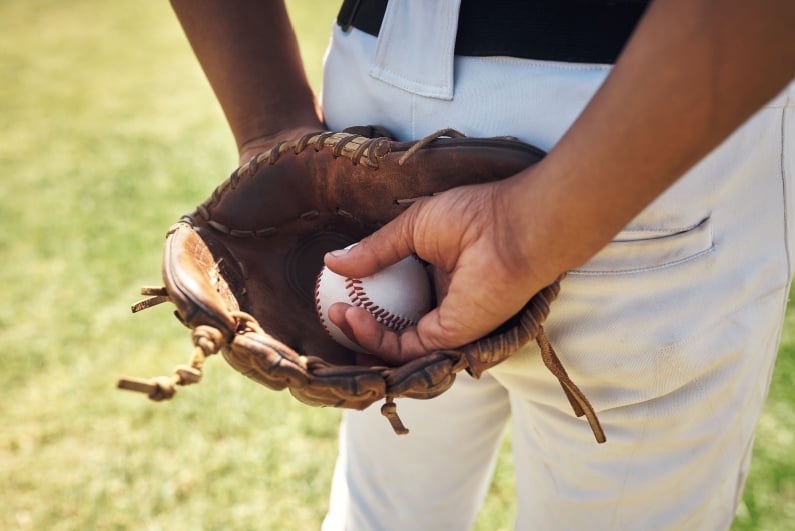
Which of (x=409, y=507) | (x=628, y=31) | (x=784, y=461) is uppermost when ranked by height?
(x=628, y=31)

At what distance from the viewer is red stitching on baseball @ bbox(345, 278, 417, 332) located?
1.18 m

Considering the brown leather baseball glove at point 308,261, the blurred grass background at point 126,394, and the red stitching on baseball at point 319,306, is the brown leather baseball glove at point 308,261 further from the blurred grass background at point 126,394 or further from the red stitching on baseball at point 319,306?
the blurred grass background at point 126,394

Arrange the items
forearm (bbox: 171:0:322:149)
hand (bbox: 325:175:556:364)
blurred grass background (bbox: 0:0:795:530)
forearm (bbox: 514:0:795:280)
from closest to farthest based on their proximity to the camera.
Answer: forearm (bbox: 514:0:795:280), hand (bbox: 325:175:556:364), forearm (bbox: 171:0:322:149), blurred grass background (bbox: 0:0:795:530)

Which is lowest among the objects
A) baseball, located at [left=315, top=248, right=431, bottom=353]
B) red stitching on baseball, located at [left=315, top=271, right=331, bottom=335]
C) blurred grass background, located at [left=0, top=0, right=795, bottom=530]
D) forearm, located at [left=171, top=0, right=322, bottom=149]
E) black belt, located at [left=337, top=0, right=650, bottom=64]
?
blurred grass background, located at [left=0, top=0, right=795, bottom=530]

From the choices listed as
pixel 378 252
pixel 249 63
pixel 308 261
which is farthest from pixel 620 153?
pixel 249 63

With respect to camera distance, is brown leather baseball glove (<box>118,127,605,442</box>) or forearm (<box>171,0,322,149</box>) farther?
forearm (<box>171,0,322,149</box>)

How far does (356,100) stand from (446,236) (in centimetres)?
34

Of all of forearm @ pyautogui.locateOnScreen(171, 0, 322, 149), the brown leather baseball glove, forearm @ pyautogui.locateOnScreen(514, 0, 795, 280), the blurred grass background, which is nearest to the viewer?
forearm @ pyautogui.locateOnScreen(514, 0, 795, 280)

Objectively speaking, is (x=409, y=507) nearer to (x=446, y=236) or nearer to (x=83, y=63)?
(x=446, y=236)

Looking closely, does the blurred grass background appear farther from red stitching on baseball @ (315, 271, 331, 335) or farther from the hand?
the hand

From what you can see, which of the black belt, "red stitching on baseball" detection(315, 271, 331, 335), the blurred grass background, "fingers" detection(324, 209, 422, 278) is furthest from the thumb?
the blurred grass background

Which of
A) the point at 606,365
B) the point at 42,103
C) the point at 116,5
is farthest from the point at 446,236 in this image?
the point at 116,5

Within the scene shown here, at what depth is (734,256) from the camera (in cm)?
96

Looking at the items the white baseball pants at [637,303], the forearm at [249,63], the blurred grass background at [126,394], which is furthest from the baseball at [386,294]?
the blurred grass background at [126,394]
